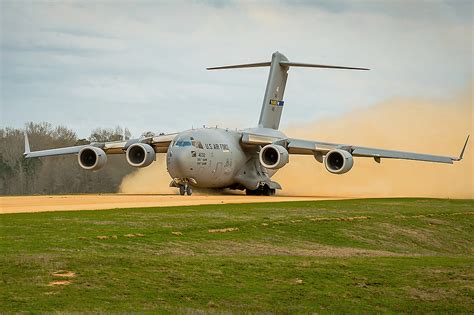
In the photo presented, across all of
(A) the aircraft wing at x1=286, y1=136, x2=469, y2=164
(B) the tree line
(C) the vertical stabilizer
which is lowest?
(B) the tree line

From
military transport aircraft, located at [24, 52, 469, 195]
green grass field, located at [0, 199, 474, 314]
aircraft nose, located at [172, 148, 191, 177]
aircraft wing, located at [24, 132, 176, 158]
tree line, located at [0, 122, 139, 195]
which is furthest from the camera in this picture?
tree line, located at [0, 122, 139, 195]

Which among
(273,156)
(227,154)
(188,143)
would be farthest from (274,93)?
(188,143)

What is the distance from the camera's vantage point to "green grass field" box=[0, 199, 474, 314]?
65.8ft

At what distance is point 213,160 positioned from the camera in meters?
51.6

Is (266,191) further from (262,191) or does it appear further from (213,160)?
(213,160)

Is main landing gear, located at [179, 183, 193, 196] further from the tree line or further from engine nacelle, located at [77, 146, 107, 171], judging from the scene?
the tree line

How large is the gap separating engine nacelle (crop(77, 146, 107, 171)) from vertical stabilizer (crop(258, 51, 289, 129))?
1097cm

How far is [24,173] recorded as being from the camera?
3093 inches

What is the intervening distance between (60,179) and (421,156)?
33385 mm

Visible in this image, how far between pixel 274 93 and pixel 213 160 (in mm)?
10130

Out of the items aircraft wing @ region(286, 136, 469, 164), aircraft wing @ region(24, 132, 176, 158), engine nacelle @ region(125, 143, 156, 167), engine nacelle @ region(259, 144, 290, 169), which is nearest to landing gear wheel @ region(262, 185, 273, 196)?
aircraft wing @ region(286, 136, 469, 164)

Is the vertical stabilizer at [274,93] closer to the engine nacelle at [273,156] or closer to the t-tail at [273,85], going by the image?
the t-tail at [273,85]

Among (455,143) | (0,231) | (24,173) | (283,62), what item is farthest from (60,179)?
(0,231)

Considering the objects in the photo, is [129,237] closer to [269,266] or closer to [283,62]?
[269,266]
